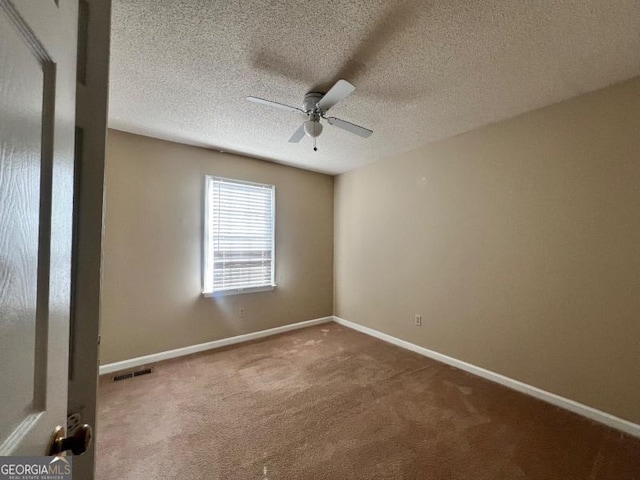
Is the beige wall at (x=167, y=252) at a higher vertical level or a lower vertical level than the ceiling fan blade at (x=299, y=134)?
lower

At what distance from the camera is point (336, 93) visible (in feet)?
5.81

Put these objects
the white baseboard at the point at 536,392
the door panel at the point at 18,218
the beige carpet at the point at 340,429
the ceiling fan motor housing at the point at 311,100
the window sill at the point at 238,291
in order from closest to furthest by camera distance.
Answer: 1. the door panel at the point at 18,218
2. the beige carpet at the point at 340,429
3. the white baseboard at the point at 536,392
4. the ceiling fan motor housing at the point at 311,100
5. the window sill at the point at 238,291

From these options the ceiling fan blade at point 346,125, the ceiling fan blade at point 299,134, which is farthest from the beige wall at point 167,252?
the ceiling fan blade at point 346,125

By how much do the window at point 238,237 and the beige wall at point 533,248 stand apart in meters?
1.76

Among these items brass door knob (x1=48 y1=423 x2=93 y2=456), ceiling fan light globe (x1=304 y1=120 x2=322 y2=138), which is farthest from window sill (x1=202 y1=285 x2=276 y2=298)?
brass door knob (x1=48 y1=423 x2=93 y2=456)

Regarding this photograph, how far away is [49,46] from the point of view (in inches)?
21.6

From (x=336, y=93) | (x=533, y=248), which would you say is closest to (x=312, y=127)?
(x=336, y=93)

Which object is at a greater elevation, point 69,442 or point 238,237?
point 238,237

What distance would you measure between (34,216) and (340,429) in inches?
82.8

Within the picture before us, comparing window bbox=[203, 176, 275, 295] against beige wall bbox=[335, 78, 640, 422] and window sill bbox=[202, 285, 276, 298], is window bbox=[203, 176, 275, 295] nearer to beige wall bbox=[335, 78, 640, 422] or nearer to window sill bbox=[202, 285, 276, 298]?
window sill bbox=[202, 285, 276, 298]

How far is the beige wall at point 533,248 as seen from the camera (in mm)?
1909

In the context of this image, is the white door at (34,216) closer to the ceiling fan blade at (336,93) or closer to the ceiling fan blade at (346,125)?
the ceiling fan blade at (336,93)

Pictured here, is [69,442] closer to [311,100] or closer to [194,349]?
[311,100]

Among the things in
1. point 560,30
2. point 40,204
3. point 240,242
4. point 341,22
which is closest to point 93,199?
point 40,204
